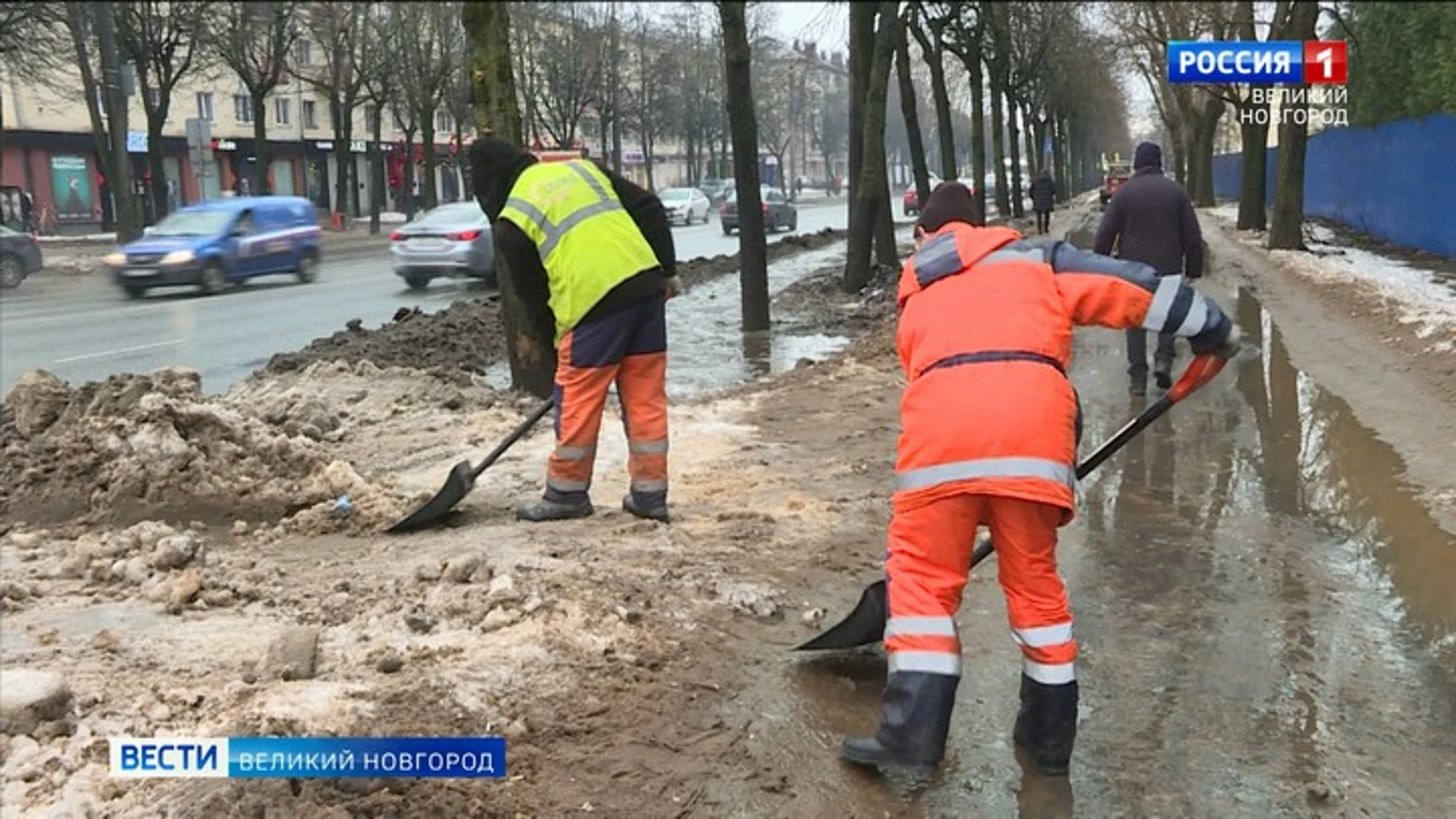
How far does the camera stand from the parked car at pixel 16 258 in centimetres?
2314

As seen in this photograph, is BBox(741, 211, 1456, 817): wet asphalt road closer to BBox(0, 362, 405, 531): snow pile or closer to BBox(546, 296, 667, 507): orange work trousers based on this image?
BBox(546, 296, 667, 507): orange work trousers

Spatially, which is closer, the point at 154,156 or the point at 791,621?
the point at 791,621

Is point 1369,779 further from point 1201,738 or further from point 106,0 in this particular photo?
point 106,0

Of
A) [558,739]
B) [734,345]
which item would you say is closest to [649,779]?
[558,739]

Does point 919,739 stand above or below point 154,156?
below

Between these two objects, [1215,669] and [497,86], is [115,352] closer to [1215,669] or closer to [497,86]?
[497,86]

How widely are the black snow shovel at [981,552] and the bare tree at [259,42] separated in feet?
102

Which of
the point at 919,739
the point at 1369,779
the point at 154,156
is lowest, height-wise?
the point at 1369,779

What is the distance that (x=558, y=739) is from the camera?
3.54 meters

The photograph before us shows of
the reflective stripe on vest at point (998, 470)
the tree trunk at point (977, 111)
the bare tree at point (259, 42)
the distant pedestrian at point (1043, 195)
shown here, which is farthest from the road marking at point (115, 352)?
the distant pedestrian at point (1043, 195)

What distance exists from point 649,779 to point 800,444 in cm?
439

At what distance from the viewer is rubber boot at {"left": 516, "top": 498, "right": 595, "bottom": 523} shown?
18.6 ft

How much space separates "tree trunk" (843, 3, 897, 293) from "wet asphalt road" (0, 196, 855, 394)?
6.16m

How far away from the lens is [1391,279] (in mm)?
16422
